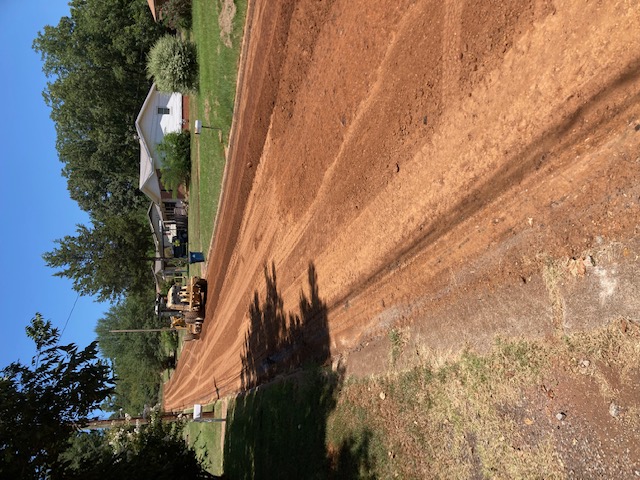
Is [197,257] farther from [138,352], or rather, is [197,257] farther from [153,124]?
[138,352]

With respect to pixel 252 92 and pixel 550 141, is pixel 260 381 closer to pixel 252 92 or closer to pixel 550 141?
pixel 252 92

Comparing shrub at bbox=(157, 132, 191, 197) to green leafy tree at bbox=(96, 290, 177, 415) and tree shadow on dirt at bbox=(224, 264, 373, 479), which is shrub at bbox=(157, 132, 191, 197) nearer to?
tree shadow on dirt at bbox=(224, 264, 373, 479)

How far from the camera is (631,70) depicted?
4.78 m

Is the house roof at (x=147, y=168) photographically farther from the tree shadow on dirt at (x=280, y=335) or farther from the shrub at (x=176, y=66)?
the tree shadow on dirt at (x=280, y=335)

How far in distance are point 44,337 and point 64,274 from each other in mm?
25675

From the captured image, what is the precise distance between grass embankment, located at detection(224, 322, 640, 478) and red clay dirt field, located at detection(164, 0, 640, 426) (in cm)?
33

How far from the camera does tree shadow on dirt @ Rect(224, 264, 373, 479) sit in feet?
31.2

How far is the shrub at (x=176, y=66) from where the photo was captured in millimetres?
23531

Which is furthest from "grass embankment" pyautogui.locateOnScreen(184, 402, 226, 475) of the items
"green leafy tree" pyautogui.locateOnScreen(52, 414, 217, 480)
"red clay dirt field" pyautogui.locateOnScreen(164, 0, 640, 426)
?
"red clay dirt field" pyautogui.locateOnScreen(164, 0, 640, 426)

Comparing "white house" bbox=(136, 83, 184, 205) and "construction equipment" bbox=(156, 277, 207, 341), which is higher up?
"white house" bbox=(136, 83, 184, 205)

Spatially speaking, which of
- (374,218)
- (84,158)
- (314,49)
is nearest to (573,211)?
(374,218)

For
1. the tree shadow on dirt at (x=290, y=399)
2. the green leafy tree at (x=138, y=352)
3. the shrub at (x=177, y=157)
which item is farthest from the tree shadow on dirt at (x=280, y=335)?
the green leafy tree at (x=138, y=352)

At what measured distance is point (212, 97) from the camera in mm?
20266

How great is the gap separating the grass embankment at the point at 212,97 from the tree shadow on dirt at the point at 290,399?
7836 mm
